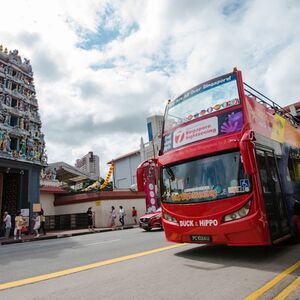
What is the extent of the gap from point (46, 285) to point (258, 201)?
14.3 feet

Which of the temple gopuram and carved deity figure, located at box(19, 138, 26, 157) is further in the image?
carved deity figure, located at box(19, 138, 26, 157)

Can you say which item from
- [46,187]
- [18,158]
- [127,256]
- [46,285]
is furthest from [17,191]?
[46,285]

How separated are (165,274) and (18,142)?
23.2 m

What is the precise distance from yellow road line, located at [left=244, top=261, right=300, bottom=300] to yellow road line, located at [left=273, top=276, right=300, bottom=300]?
0.21 meters

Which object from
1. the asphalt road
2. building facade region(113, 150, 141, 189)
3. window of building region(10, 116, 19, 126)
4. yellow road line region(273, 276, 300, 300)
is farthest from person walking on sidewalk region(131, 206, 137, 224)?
yellow road line region(273, 276, 300, 300)

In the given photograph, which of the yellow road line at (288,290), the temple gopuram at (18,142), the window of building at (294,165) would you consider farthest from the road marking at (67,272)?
the temple gopuram at (18,142)

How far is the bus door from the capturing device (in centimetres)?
675

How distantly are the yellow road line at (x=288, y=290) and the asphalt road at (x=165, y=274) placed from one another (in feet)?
0.21

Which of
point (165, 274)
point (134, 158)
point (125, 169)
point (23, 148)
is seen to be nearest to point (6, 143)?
point (23, 148)

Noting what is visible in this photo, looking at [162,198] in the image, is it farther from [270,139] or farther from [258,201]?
[270,139]

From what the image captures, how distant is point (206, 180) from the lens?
6918mm

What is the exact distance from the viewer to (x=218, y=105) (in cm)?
747

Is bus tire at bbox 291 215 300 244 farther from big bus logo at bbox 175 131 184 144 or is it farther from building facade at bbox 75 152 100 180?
building facade at bbox 75 152 100 180

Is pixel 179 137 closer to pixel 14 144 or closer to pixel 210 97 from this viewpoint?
pixel 210 97
